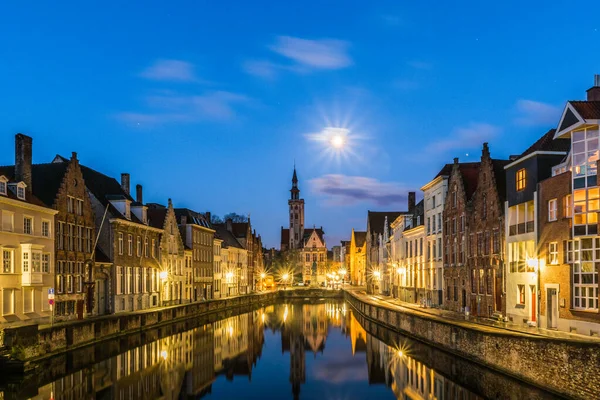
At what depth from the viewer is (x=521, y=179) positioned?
3578 cm

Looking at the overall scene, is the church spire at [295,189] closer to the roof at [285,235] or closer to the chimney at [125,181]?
the roof at [285,235]

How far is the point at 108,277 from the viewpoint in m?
50.2

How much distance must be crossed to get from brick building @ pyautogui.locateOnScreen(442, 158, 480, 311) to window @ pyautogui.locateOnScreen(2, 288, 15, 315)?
29.3 metres

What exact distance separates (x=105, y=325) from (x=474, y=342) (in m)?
23.0

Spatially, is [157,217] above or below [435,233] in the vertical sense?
above

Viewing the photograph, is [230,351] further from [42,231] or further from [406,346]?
[42,231]

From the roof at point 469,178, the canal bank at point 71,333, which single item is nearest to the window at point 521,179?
the roof at point 469,178

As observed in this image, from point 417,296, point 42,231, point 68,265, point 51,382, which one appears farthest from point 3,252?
point 417,296

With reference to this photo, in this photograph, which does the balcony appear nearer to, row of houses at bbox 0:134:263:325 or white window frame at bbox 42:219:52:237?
row of houses at bbox 0:134:263:325

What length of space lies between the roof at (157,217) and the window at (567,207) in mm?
40571

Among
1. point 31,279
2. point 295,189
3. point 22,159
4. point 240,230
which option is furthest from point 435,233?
point 295,189

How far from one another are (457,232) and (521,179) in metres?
13.7

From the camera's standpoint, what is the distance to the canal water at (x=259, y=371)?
27531mm

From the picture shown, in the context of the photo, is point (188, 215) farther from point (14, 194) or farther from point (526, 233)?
point (526, 233)
